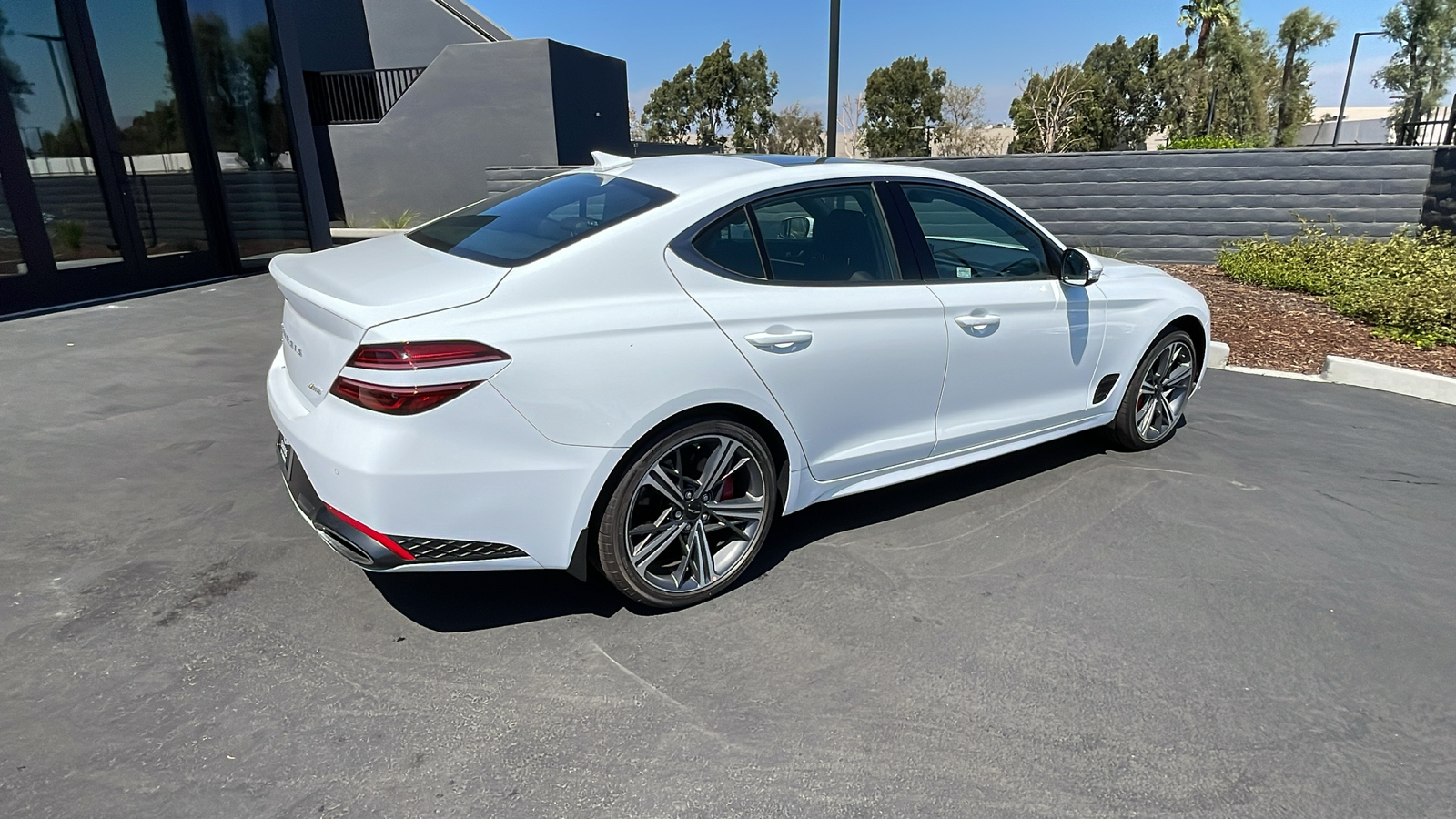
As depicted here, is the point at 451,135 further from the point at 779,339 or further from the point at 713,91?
the point at 713,91

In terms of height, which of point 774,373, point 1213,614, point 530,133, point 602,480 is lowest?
point 1213,614

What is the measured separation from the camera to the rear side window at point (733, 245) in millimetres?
3076

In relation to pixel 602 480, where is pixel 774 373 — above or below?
above

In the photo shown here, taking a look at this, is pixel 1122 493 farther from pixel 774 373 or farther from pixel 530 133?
pixel 530 133

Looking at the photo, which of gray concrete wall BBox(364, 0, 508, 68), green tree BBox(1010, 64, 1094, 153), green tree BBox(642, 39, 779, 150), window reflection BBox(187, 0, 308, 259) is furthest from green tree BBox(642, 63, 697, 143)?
window reflection BBox(187, 0, 308, 259)

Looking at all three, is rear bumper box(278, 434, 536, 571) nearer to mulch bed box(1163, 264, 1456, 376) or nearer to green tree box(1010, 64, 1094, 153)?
mulch bed box(1163, 264, 1456, 376)

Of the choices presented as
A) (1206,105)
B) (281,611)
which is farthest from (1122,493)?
(1206,105)

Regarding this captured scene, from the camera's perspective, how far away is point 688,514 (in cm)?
308

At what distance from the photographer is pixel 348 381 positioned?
8.47 feet

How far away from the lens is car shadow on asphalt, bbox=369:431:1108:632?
10.2 feet

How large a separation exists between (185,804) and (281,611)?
3.15 feet

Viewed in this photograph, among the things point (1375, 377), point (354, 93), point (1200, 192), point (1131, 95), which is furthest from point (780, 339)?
point (1131, 95)

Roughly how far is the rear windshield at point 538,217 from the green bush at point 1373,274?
23.6ft

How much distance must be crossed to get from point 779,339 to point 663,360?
0.51m
